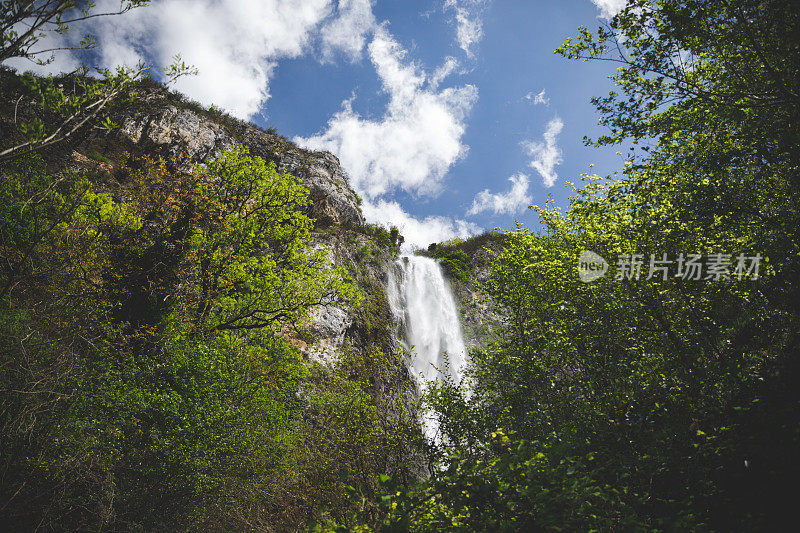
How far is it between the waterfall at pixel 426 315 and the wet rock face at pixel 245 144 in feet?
30.5

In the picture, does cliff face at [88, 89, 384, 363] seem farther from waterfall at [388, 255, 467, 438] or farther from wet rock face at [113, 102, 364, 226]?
waterfall at [388, 255, 467, 438]

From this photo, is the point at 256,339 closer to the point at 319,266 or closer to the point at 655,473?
the point at 319,266

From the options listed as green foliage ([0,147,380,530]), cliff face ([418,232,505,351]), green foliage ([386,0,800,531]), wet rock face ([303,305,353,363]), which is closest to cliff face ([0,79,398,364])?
wet rock face ([303,305,353,363])

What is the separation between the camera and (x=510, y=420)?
9.69 metres

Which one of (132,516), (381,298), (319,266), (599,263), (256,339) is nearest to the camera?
(132,516)

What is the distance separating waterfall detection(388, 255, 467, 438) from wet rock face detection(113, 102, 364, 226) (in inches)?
366

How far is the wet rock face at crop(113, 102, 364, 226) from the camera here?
31203 mm

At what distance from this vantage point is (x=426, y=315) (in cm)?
3259

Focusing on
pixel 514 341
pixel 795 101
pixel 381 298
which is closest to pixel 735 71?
pixel 795 101

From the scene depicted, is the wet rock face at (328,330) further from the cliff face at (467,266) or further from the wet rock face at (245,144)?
the cliff face at (467,266)

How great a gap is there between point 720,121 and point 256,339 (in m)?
16.6

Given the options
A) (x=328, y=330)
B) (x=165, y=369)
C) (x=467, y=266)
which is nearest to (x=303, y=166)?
(x=467, y=266)

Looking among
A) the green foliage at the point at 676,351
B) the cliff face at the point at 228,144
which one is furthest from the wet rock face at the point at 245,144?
the green foliage at the point at 676,351

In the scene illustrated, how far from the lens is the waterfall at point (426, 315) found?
29.6 meters
